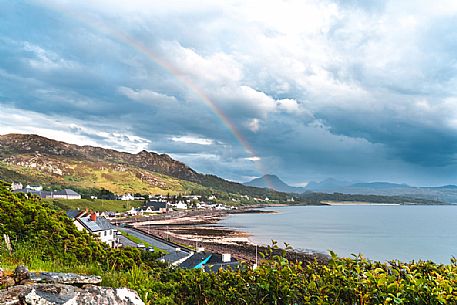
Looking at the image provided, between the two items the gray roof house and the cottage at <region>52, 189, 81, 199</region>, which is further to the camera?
the cottage at <region>52, 189, 81, 199</region>

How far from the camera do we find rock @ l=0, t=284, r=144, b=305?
428 cm

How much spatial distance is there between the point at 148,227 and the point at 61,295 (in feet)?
310

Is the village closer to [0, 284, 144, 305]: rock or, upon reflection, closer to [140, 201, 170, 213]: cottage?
Result: [140, 201, 170, 213]: cottage

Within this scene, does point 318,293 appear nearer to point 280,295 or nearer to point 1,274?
point 280,295

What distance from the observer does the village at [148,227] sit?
28.2 metres

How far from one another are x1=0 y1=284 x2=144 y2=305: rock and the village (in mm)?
2092

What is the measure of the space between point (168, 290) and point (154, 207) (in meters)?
154

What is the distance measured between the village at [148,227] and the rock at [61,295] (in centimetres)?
209

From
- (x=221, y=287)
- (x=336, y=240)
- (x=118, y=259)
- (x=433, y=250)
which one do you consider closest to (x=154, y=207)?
(x=336, y=240)

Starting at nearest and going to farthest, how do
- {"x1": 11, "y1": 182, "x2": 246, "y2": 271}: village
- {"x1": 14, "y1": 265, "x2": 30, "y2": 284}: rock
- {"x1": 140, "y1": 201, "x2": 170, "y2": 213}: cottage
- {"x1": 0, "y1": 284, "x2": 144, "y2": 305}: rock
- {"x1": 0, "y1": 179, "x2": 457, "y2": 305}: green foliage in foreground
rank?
{"x1": 0, "y1": 179, "x2": 457, "y2": 305}: green foliage in foreground → {"x1": 0, "y1": 284, "x2": 144, "y2": 305}: rock → {"x1": 14, "y1": 265, "x2": 30, "y2": 284}: rock → {"x1": 11, "y1": 182, "x2": 246, "y2": 271}: village → {"x1": 140, "y1": 201, "x2": 170, "y2": 213}: cottage

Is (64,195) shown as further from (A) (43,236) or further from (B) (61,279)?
(B) (61,279)

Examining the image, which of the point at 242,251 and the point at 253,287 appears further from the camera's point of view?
the point at 242,251

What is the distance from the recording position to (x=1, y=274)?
5188 millimetres

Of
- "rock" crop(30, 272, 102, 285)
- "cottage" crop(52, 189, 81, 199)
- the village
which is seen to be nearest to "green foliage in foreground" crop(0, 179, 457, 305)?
the village
